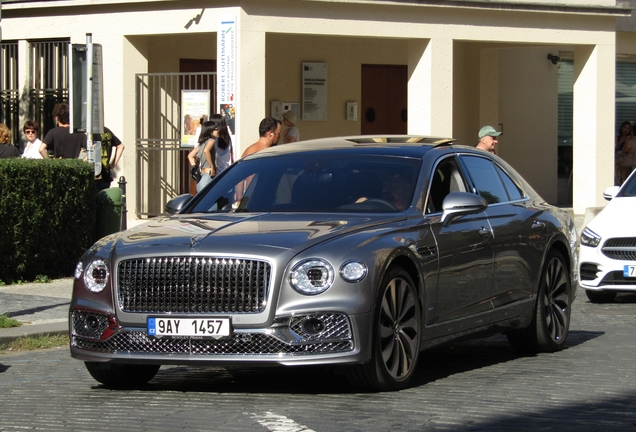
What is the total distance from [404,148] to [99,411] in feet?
9.67

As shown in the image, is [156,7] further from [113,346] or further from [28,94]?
[113,346]

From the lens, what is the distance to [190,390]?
25.3ft

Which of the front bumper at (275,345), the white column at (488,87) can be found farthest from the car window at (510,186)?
the white column at (488,87)

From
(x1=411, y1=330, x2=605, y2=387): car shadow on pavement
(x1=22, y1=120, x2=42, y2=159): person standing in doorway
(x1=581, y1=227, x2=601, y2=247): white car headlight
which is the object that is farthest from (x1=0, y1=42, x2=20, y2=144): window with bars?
(x1=411, y1=330, x2=605, y2=387): car shadow on pavement

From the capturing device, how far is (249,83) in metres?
18.6

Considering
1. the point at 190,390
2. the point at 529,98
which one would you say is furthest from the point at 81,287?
the point at 529,98

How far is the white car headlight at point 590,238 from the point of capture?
1330cm

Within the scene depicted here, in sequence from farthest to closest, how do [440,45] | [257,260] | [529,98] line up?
[529,98] → [440,45] → [257,260]

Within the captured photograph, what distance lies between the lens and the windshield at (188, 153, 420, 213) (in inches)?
321

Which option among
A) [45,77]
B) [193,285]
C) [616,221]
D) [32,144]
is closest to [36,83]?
[45,77]

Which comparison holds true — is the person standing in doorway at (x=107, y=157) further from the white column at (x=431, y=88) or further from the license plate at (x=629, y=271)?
the license plate at (x=629, y=271)

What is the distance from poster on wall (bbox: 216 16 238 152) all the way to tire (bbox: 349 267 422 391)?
446 inches

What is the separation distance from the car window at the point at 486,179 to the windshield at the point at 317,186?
787 millimetres

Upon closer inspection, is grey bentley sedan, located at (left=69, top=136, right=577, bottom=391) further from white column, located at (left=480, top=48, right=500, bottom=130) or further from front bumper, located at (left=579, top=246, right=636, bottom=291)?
white column, located at (left=480, top=48, right=500, bottom=130)
